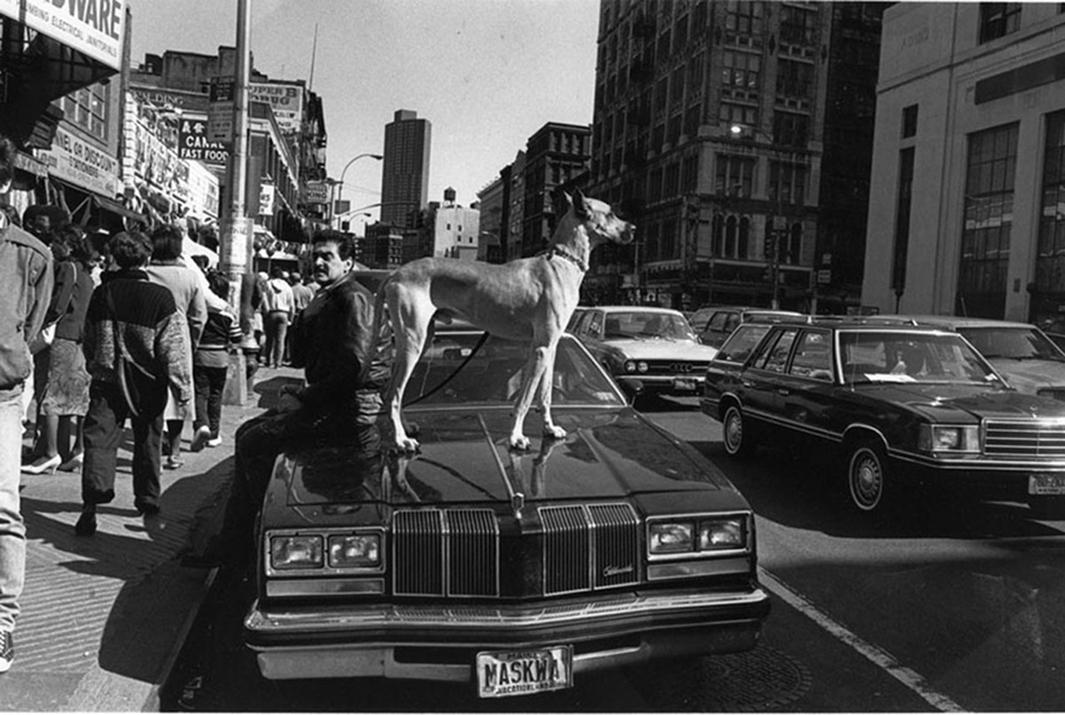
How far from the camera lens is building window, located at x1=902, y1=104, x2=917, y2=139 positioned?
44844 mm

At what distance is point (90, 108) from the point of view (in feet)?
55.9

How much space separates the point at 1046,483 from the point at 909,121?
4425 cm

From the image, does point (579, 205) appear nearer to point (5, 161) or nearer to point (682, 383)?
point (5, 161)

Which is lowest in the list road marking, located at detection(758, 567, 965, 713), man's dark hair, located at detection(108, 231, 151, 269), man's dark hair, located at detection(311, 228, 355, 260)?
road marking, located at detection(758, 567, 965, 713)

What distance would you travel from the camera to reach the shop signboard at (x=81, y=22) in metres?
10.7

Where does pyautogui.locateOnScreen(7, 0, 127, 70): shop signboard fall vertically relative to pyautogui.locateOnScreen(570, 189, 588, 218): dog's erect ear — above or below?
above

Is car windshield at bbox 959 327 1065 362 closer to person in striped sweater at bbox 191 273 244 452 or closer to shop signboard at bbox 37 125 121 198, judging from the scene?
person in striped sweater at bbox 191 273 244 452

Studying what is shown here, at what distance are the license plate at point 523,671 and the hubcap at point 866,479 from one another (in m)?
4.38

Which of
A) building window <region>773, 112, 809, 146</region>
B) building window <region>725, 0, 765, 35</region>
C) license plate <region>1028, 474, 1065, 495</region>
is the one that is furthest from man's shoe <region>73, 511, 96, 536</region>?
building window <region>773, 112, 809, 146</region>

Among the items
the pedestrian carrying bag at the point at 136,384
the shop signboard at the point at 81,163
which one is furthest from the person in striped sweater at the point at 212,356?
the shop signboard at the point at 81,163

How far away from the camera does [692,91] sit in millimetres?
63750

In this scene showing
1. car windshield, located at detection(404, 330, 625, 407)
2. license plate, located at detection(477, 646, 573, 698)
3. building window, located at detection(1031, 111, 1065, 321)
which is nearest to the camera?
license plate, located at detection(477, 646, 573, 698)

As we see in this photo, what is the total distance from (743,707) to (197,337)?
5.12 metres

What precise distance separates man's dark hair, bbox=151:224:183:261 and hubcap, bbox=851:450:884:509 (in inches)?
212
